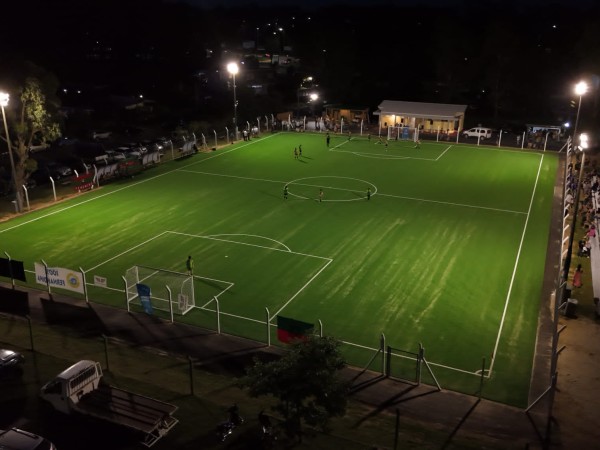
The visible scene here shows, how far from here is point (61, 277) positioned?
24656 mm

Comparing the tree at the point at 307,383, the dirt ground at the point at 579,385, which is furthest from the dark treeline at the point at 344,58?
the tree at the point at 307,383

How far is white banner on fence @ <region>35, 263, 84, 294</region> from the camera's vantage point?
79.4 ft

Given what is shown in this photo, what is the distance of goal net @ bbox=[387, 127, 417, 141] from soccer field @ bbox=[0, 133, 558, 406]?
41.6 ft

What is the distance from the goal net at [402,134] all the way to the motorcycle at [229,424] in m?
51.6

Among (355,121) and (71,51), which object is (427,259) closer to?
(355,121)

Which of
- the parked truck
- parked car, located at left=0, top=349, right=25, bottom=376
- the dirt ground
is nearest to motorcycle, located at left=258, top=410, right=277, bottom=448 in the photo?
the parked truck

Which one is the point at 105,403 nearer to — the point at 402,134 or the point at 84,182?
the point at 84,182

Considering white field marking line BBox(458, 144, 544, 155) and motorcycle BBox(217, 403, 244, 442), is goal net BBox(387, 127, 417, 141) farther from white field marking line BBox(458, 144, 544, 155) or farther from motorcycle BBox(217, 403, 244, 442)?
motorcycle BBox(217, 403, 244, 442)

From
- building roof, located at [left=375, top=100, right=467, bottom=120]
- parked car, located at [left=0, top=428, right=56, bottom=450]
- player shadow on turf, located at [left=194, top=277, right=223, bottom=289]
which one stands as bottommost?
player shadow on turf, located at [left=194, top=277, right=223, bottom=289]

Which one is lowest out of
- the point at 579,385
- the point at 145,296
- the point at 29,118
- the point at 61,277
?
the point at 579,385

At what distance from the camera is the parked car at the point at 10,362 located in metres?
18.5

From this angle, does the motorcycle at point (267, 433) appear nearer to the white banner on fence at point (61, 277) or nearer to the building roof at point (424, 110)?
the white banner on fence at point (61, 277)

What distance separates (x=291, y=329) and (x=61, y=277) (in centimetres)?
1144

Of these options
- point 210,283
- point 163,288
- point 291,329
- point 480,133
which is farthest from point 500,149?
point 291,329
